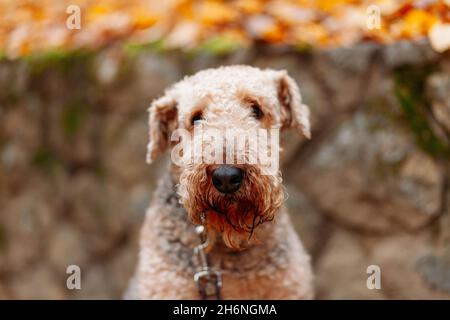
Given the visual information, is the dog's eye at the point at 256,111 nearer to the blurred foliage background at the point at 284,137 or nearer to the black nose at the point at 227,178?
the black nose at the point at 227,178

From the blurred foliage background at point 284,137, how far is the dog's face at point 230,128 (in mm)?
918

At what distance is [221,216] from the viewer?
2.50 metres

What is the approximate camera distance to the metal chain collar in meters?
2.77

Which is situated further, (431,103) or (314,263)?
(314,263)

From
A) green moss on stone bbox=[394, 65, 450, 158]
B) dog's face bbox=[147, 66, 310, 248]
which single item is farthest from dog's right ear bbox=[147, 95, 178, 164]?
green moss on stone bbox=[394, 65, 450, 158]

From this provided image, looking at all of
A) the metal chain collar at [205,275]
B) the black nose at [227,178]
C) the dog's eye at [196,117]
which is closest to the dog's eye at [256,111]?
the dog's eye at [196,117]

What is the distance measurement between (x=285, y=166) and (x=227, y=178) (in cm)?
159

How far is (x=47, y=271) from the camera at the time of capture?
4.39 meters

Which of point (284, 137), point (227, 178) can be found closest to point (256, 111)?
point (227, 178)

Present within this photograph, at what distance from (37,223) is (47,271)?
330mm

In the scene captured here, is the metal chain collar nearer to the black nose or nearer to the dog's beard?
the dog's beard

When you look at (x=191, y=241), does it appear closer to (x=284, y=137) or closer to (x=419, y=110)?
(x=284, y=137)
